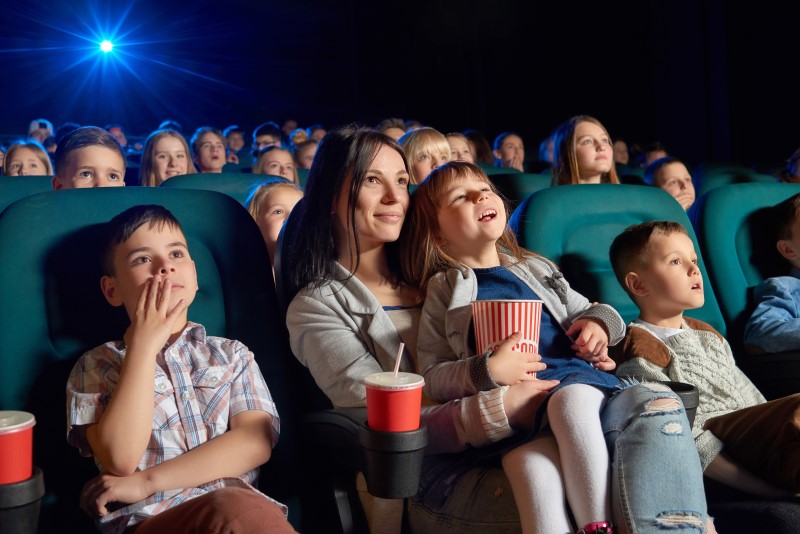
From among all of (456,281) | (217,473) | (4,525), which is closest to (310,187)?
(456,281)

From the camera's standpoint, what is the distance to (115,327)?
4.45 feet

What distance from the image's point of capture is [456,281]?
1507 millimetres

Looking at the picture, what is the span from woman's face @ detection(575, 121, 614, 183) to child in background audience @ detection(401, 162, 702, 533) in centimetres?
141

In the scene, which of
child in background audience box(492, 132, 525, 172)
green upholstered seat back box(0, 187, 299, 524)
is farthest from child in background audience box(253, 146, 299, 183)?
child in background audience box(492, 132, 525, 172)

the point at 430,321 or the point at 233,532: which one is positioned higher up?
the point at 430,321

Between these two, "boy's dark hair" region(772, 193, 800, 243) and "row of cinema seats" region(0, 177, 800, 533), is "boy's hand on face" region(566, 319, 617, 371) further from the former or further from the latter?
"boy's dark hair" region(772, 193, 800, 243)

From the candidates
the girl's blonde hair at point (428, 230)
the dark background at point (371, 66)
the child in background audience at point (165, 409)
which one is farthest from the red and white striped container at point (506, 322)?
the dark background at point (371, 66)

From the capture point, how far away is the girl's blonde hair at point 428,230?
5.21ft

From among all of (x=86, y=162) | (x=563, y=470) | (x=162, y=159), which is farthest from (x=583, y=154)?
(x=563, y=470)

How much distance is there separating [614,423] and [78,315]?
0.88 metres

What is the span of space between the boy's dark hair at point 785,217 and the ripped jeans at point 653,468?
111 centimetres

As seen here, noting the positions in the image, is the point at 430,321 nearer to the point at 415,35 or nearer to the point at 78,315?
the point at 78,315

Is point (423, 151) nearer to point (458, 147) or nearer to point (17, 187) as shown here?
point (458, 147)

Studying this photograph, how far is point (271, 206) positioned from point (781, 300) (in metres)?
1.30
